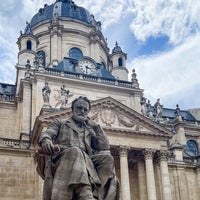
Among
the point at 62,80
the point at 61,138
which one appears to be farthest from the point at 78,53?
the point at 61,138

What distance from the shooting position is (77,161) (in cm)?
773

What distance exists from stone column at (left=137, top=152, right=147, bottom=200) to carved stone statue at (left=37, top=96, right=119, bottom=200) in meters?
31.1

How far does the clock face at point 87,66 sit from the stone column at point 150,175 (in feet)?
47.7

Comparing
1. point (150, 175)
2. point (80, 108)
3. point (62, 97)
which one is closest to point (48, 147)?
point (80, 108)

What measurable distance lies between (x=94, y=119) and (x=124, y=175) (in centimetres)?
544

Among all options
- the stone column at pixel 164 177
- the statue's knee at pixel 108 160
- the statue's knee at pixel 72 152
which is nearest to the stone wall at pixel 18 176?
the stone column at pixel 164 177

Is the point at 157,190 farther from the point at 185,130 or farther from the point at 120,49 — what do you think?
the point at 120,49

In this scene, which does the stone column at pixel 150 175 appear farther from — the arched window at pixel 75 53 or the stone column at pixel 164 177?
the arched window at pixel 75 53

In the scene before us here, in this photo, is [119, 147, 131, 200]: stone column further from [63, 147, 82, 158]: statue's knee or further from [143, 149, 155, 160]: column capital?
[63, 147, 82, 158]: statue's knee

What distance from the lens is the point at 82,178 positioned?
7.55 meters

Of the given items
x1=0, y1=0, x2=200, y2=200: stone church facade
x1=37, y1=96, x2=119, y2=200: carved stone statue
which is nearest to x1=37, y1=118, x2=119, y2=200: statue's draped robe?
x1=37, y1=96, x2=119, y2=200: carved stone statue

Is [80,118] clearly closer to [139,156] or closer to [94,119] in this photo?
[94,119]

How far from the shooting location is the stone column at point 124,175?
3572cm

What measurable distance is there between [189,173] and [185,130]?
509 inches
